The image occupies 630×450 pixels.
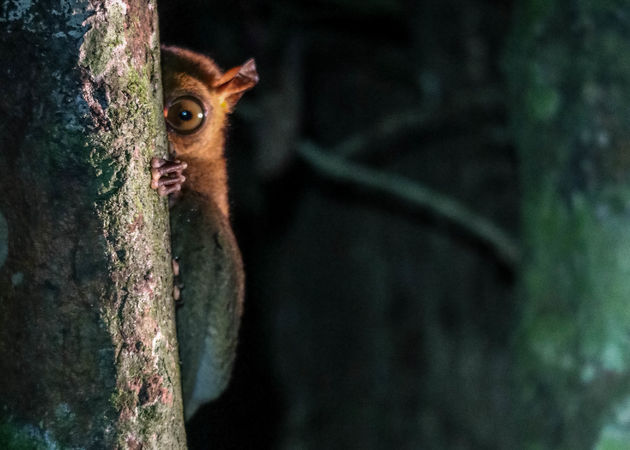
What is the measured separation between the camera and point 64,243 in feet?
3.34

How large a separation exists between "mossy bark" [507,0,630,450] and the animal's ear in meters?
1.80

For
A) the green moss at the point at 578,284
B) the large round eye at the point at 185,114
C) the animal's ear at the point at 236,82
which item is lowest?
the large round eye at the point at 185,114

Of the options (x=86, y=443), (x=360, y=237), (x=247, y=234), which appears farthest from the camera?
(x=360, y=237)

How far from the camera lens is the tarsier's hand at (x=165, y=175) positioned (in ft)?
3.66

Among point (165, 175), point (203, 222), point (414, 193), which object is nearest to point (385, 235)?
point (414, 193)

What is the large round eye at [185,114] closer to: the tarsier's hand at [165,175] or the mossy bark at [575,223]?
the tarsier's hand at [165,175]

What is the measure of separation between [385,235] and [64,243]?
205 inches

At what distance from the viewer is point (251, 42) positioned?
397 cm

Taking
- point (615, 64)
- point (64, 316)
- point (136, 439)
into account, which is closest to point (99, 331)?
point (64, 316)

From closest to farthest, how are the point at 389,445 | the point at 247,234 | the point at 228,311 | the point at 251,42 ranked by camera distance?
the point at 228,311
the point at 251,42
the point at 247,234
the point at 389,445

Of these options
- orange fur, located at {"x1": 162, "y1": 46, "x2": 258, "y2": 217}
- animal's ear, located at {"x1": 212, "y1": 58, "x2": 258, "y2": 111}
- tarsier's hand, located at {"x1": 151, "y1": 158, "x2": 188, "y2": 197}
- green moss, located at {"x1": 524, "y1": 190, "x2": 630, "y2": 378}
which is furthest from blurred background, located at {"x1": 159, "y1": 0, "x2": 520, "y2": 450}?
tarsier's hand, located at {"x1": 151, "y1": 158, "x2": 188, "y2": 197}

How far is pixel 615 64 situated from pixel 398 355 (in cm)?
333

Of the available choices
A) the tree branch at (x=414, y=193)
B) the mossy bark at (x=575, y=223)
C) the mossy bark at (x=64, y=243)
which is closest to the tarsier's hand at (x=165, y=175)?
the mossy bark at (x=64, y=243)

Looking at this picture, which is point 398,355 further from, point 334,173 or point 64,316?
point 64,316
